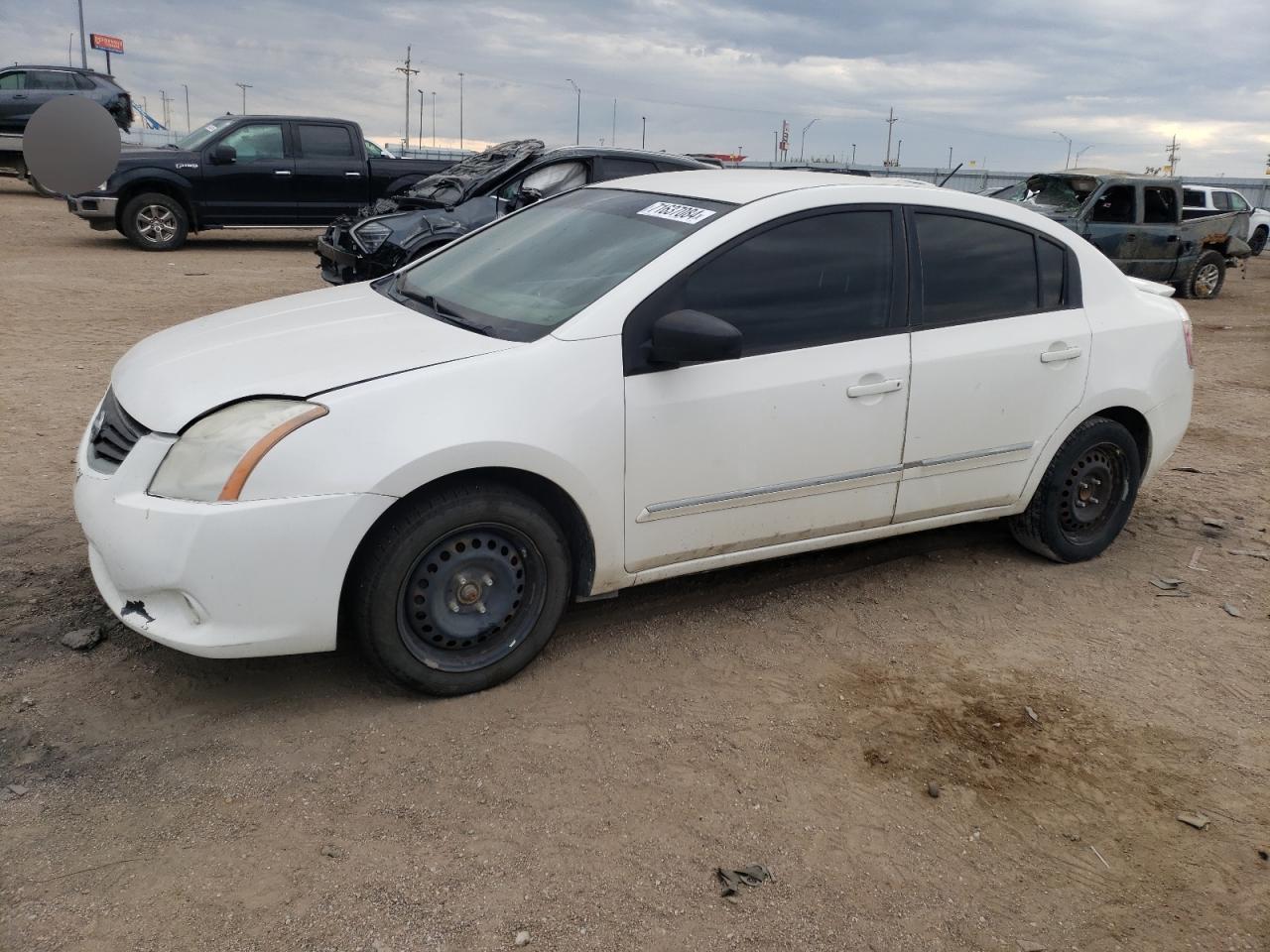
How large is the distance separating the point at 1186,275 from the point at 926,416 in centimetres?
1405

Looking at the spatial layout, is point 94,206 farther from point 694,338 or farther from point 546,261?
point 694,338

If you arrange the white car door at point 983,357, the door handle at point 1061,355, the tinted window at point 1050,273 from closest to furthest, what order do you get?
the white car door at point 983,357, the door handle at point 1061,355, the tinted window at point 1050,273

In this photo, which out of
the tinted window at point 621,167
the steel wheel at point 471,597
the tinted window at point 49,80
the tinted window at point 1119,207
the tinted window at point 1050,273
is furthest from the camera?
the tinted window at point 49,80

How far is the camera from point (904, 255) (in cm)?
423

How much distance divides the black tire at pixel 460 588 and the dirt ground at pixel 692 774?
0.44 ft

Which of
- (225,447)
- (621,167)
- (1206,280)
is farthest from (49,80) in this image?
(225,447)

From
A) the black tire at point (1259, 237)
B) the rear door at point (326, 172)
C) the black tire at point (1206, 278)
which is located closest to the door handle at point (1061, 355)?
the rear door at point (326, 172)

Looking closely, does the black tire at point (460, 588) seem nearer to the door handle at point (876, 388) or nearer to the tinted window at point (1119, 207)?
the door handle at point (876, 388)

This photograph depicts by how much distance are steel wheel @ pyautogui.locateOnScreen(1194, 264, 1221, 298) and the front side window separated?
1390 centimetres

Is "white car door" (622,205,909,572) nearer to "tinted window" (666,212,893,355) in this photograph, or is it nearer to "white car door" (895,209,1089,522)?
"tinted window" (666,212,893,355)

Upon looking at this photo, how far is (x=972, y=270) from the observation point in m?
4.41

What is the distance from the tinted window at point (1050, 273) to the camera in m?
4.60

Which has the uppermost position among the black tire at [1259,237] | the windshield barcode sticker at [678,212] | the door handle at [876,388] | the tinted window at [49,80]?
the tinted window at [49,80]

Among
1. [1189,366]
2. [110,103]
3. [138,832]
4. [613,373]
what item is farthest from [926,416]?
[110,103]
